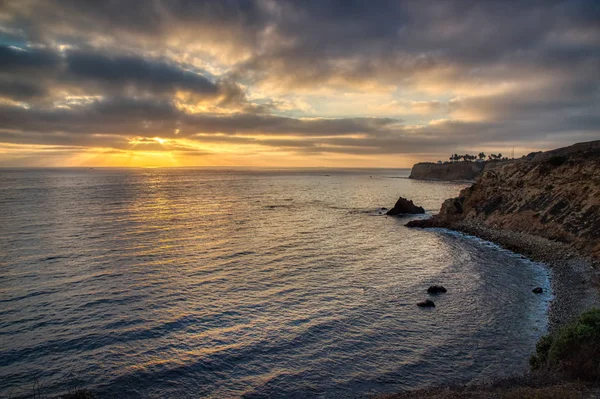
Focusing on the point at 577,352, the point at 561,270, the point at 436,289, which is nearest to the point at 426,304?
the point at 436,289

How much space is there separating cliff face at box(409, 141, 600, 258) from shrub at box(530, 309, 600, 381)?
28371 millimetres

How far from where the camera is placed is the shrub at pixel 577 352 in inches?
580

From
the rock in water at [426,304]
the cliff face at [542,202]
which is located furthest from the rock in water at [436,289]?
the cliff face at [542,202]

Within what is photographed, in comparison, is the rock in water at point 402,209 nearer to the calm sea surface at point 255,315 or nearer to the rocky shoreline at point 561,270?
the rocky shoreline at point 561,270

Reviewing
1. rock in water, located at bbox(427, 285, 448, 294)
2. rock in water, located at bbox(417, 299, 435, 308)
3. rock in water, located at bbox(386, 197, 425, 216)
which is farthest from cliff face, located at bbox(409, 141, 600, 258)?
rock in water, located at bbox(417, 299, 435, 308)

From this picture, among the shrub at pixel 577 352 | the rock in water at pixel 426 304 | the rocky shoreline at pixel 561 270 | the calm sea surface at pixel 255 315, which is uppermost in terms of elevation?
the shrub at pixel 577 352

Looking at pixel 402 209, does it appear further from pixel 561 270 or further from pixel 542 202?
pixel 561 270

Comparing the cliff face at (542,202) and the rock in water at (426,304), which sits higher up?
the cliff face at (542,202)

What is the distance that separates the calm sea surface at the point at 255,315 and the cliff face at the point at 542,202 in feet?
27.0

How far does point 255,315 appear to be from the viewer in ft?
91.0

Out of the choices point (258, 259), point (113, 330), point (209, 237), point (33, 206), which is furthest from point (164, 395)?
point (33, 206)

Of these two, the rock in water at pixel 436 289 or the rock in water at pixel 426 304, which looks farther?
the rock in water at pixel 436 289

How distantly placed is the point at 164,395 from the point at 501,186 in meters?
68.9

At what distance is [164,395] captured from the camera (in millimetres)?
18031
